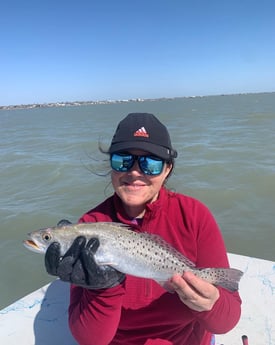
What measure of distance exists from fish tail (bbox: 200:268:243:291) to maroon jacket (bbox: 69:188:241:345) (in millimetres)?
143

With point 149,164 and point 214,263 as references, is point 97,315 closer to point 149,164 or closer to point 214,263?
point 214,263

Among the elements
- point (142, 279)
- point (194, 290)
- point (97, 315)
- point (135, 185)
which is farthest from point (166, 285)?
point (135, 185)

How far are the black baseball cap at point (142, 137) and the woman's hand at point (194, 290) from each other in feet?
2.95

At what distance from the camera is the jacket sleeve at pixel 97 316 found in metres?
2.48

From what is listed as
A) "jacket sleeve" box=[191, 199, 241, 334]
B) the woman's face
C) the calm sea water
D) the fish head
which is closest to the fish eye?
the fish head

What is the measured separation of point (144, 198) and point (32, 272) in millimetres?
5569

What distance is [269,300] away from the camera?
3992 millimetres

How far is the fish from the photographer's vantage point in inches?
97.0

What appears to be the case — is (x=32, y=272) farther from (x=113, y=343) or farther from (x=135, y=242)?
(x=135, y=242)

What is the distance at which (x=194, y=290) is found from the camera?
2344 mm

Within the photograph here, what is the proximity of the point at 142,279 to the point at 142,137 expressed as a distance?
113 centimetres

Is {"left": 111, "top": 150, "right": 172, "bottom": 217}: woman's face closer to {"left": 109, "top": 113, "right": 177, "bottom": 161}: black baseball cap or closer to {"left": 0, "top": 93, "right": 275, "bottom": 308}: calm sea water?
{"left": 109, "top": 113, "right": 177, "bottom": 161}: black baseball cap

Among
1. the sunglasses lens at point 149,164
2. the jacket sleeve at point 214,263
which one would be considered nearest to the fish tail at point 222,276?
the jacket sleeve at point 214,263

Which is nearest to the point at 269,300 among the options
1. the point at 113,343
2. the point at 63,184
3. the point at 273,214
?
the point at 113,343
